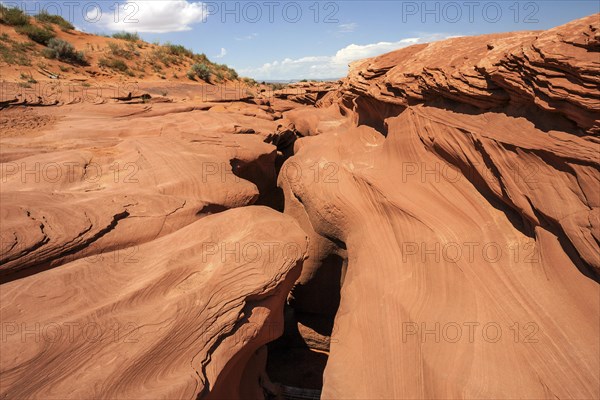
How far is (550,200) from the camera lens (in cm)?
306

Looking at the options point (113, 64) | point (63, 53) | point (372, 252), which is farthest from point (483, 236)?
point (113, 64)

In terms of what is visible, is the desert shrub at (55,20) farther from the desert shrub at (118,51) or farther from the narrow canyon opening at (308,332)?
the narrow canyon opening at (308,332)

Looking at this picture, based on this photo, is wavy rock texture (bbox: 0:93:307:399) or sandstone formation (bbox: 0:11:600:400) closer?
wavy rock texture (bbox: 0:93:307:399)

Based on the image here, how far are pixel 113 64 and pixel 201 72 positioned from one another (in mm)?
4469

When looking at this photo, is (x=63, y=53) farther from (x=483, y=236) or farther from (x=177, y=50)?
(x=483, y=236)

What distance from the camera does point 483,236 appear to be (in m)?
3.69

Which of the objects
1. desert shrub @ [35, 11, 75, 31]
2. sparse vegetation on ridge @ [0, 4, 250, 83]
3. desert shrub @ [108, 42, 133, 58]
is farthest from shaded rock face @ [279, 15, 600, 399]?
desert shrub @ [35, 11, 75, 31]

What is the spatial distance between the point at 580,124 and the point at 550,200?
2.18 feet

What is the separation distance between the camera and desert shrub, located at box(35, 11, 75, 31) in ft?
63.8

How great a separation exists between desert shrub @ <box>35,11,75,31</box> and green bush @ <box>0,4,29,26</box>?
2.35 m

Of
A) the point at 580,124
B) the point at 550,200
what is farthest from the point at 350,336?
the point at 580,124

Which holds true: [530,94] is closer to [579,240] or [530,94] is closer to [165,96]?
[579,240]

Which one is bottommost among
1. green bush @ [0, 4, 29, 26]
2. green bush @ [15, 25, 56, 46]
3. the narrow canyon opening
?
the narrow canyon opening

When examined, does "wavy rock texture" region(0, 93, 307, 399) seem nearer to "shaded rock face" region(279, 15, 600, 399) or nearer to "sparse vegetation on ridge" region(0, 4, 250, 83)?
"shaded rock face" region(279, 15, 600, 399)
